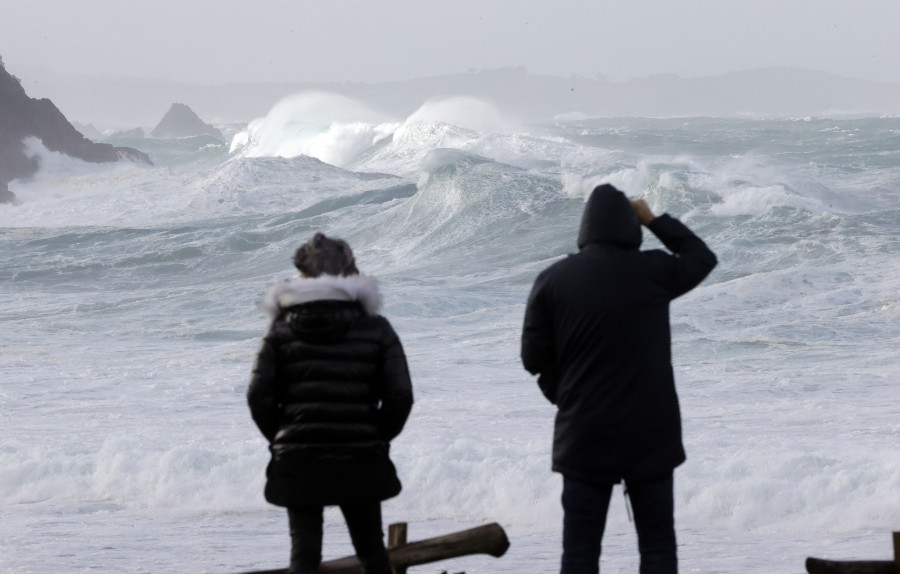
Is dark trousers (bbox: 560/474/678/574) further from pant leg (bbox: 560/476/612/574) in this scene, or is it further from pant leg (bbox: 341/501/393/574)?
pant leg (bbox: 341/501/393/574)

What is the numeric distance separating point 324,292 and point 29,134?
44156 mm

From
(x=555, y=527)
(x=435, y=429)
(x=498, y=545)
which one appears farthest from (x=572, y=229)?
(x=498, y=545)

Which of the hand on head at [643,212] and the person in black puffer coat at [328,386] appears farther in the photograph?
the hand on head at [643,212]

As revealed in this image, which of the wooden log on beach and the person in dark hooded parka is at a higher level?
the person in dark hooded parka

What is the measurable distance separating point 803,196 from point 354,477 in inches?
887

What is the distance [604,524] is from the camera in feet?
10.2

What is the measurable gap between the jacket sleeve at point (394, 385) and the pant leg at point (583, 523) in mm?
472

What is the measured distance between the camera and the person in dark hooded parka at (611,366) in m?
3.00

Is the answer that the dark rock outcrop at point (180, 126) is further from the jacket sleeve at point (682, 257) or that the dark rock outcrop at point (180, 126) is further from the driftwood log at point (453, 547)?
the jacket sleeve at point (682, 257)

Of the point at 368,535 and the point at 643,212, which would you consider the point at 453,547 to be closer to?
the point at 368,535

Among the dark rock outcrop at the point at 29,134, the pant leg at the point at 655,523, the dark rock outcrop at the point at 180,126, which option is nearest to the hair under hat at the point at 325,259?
the pant leg at the point at 655,523

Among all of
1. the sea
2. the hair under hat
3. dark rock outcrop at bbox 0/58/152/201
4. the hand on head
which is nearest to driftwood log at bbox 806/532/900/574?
the hand on head

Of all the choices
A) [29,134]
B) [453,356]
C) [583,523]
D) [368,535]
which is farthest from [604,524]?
[29,134]

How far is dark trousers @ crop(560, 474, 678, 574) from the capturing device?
3064mm
